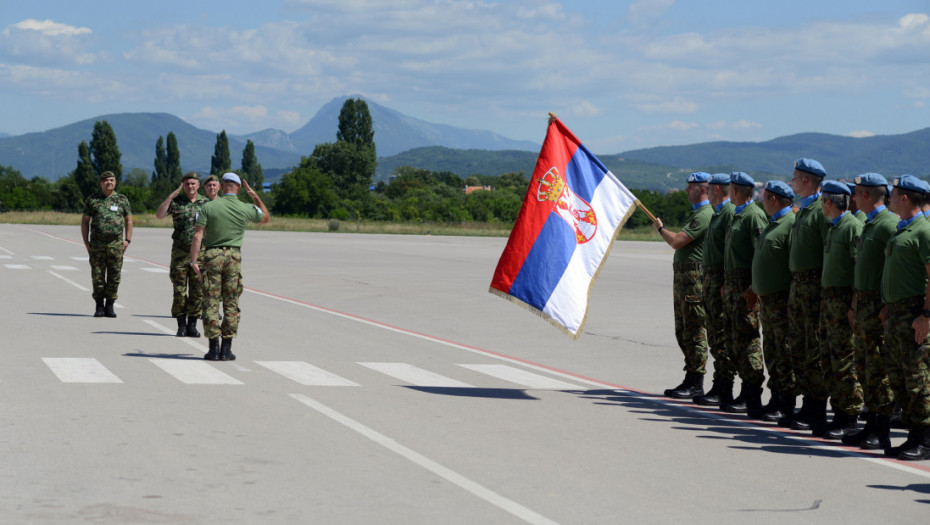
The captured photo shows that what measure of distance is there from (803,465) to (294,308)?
12662 millimetres

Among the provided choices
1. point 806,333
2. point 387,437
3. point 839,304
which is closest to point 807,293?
point 806,333

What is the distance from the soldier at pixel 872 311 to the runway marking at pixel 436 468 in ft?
11.0

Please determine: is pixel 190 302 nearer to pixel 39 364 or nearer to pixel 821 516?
pixel 39 364

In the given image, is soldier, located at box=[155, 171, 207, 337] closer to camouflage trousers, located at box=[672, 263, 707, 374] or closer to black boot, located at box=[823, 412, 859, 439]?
camouflage trousers, located at box=[672, 263, 707, 374]

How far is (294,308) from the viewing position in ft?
62.3

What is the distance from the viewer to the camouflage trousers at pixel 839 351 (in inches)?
330

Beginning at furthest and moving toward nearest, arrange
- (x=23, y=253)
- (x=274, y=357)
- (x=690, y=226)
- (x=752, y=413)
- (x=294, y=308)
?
(x=23, y=253) → (x=294, y=308) → (x=274, y=357) → (x=690, y=226) → (x=752, y=413)

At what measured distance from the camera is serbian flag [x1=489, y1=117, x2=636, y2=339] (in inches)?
422

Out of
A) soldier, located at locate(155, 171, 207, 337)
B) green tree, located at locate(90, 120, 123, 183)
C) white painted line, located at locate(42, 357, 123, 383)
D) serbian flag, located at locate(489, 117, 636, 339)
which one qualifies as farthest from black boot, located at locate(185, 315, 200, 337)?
green tree, located at locate(90, 120, 123, 183)

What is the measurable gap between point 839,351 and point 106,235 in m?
11.2

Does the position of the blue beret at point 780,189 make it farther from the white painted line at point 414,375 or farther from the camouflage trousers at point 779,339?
the white painted line at point 414,375

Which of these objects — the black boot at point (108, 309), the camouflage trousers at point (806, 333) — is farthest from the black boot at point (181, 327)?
the camouflage trousers at point (806, 333)

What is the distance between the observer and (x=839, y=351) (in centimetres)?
843

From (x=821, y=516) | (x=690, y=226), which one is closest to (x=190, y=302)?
(x=690, y=226)
